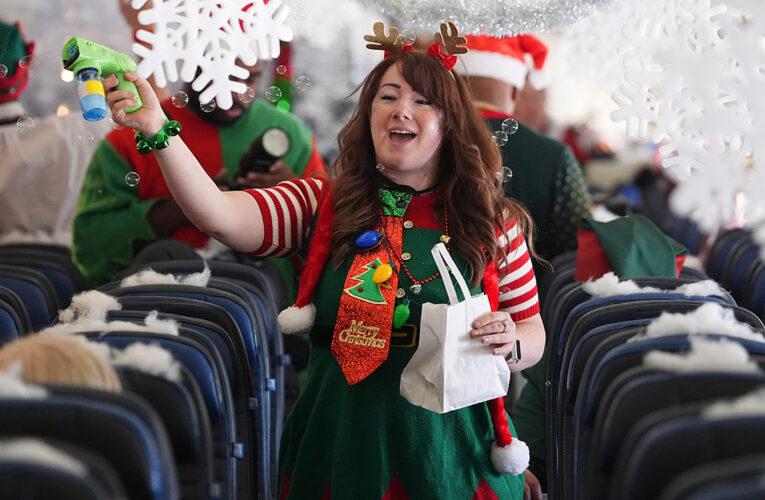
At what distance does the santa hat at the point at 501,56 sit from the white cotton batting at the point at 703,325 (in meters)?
1.46

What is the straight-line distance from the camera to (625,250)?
2.53 m

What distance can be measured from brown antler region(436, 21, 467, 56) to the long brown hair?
0.13 feet

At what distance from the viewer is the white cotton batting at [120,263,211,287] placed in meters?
2.29

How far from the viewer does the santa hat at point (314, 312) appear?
179 cm

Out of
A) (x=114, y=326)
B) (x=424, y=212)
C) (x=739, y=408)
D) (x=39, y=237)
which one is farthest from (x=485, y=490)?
(x=39, y=237)

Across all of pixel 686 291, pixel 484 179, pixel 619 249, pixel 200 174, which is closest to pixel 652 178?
pixel 619 249

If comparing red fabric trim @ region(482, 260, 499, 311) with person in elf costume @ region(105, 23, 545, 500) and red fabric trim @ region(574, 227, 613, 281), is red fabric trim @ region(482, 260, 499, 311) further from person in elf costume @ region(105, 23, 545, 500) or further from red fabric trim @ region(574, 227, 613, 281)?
red fabric trim @ region(574, 227, 613, 281)

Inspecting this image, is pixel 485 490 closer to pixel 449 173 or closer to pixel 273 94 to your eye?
pixel 449 173

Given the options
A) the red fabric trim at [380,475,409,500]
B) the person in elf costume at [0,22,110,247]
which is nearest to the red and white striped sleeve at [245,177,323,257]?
the red fabric trim at [380,475,409,500]

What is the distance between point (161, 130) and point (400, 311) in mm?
583

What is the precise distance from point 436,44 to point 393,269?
1.68ft

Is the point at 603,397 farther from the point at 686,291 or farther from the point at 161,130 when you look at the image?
the point at 161,130

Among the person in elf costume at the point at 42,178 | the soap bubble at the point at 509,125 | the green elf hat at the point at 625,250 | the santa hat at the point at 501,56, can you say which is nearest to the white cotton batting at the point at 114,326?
the soap bubble at the point at 509,125

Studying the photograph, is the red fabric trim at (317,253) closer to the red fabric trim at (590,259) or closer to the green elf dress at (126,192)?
the red fabric trim at (590,259)
